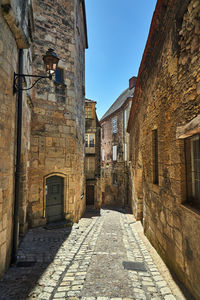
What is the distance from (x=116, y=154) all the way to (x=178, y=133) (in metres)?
15.5

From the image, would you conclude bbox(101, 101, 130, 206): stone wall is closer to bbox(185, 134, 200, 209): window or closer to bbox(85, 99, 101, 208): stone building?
bbox(85, 99, 101, 208): stone building

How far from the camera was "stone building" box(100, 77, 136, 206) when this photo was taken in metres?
16.6

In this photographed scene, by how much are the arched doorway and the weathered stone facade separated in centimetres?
14

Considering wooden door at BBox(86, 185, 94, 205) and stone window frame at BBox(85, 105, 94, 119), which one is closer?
stone window frame at BBox(85, 105, 94, 119)

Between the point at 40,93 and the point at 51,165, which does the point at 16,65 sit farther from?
the point at 51,165

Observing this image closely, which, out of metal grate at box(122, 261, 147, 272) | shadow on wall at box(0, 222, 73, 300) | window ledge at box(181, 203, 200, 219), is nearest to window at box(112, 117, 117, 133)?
shadow on wall at box(0, 222, 73, 300)

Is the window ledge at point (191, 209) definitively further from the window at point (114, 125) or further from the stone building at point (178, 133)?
the window at point (114, 125)

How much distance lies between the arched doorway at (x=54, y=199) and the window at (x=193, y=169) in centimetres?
511

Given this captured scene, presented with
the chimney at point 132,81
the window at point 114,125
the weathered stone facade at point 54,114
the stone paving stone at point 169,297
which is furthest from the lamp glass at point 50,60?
the chimney at point 132,81

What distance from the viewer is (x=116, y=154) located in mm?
18719

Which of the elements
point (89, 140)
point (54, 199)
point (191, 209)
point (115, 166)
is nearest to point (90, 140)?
point (89, 140)

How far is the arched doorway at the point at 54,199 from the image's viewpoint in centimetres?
674

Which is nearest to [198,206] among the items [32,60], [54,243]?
[54,243]

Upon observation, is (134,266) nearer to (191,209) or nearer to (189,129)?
(191,209)
